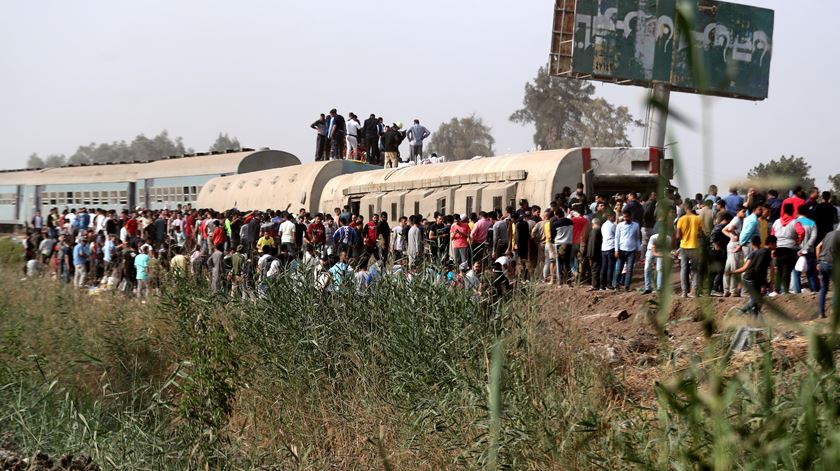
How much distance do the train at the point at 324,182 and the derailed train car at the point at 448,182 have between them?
25mm

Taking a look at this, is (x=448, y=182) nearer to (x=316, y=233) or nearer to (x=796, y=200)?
(x=316, y=233)

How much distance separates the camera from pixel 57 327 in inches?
551

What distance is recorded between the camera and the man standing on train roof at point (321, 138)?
29.4m

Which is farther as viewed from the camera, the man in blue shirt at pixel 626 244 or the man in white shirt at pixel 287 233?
the man in white shirt at pixel 287 233

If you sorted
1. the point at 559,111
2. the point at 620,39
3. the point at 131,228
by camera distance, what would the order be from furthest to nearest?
the point at 559,111
the point at 620,39
the point at 131,228

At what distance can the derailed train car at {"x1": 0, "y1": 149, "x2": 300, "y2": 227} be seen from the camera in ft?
118

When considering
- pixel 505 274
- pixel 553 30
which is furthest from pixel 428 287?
pixel 553 30

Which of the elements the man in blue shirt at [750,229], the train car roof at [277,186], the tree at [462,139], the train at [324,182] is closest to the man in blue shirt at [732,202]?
the train at [324,182]

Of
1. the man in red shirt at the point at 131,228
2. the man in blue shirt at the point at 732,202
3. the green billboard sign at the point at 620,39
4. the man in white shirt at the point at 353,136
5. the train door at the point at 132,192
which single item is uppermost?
the green billboard sign at the point at 620,39

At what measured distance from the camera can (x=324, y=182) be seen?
93.2 ft

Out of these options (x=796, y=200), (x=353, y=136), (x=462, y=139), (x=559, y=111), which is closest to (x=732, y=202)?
(x=796, y=200)

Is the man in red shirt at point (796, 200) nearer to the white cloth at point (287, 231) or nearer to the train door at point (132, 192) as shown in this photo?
the white cloth at point (287, 231)

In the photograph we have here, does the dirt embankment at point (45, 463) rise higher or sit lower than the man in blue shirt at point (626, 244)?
lower

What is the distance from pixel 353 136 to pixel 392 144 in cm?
208
